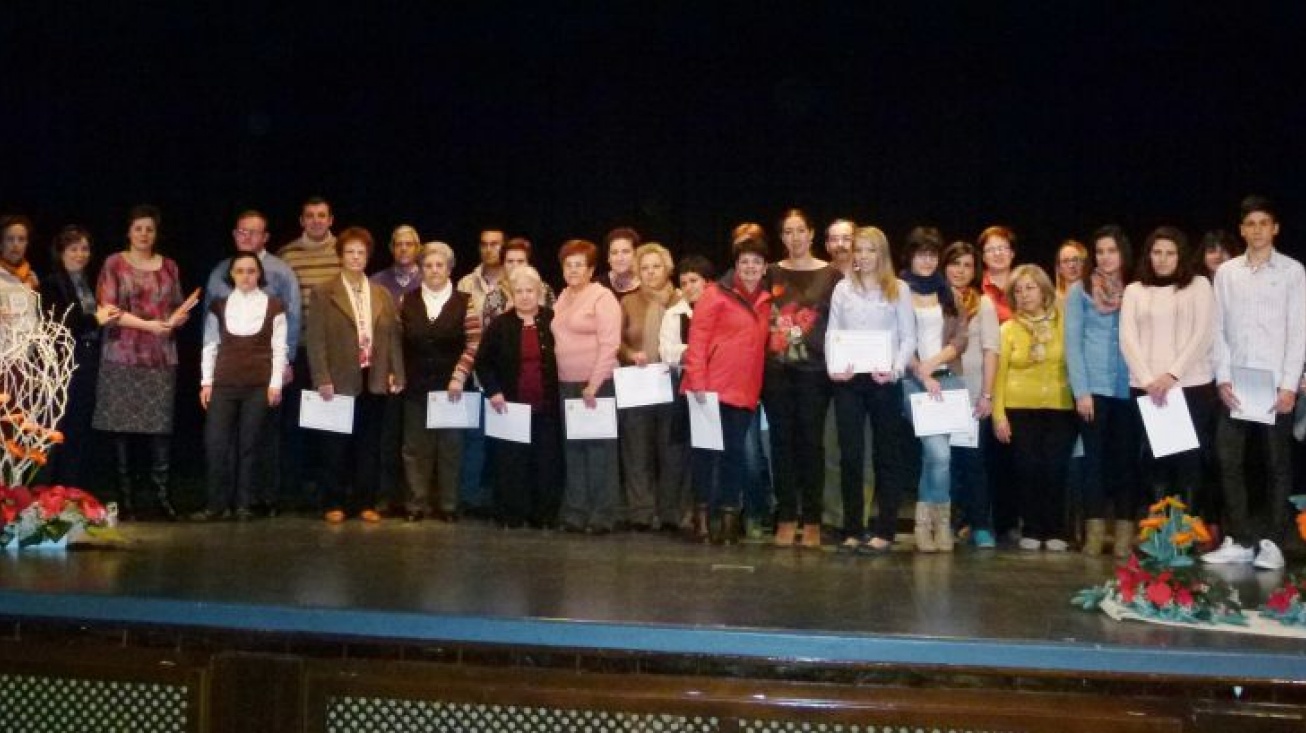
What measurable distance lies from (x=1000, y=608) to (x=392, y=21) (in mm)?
5377

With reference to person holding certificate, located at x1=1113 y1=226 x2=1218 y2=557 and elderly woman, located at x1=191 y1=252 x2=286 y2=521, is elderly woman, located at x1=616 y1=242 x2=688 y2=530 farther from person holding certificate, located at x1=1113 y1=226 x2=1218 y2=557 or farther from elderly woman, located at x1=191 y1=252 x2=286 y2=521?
person holding certificate, located at x1=1113 y1=226 x2=1218 y2=557

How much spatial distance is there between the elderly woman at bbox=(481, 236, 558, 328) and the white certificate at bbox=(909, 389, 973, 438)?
178cm

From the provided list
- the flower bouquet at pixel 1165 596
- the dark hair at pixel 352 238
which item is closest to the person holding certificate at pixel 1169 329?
the flower bouquet at pixel 1165 596

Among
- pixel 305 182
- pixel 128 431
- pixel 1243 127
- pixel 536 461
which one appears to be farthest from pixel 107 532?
pixel 1243 127

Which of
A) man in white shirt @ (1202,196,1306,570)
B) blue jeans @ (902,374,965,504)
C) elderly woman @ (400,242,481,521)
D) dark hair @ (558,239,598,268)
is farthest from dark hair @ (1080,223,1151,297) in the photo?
elderly woman @ (400,242,481,521)

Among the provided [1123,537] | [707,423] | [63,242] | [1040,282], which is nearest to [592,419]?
[707,423]

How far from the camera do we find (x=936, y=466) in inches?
207

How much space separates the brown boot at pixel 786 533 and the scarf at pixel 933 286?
1.09 meters

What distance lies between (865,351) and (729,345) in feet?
1.81

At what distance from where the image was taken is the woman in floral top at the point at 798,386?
532 centimetres

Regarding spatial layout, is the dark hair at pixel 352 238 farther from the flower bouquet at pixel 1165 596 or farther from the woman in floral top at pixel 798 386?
the flower bouquet at pixel 1165 596

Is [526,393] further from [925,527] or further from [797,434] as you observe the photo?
[925,527]

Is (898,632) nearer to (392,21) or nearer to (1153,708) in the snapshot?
(1153,708)

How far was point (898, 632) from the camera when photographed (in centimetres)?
335
